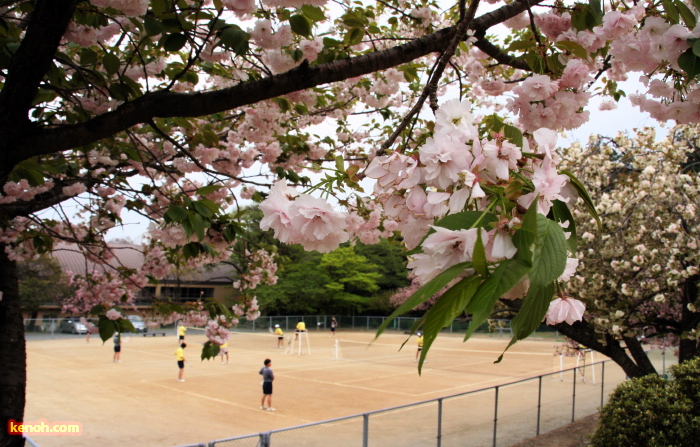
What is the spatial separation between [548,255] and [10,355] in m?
4.05

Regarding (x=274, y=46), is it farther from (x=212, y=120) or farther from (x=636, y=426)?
(x=636, y=426)

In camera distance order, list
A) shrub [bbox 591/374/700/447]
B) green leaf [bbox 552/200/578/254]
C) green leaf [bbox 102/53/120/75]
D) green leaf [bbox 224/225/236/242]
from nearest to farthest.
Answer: green leaf [bbox 552/200/578/254] < green leaf [bbox 102/53/120/75] < green leaf [bbox 224/225/236/242] < shrub [bbox 591/374/700/447]

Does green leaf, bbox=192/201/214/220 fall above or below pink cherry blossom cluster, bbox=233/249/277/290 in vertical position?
above

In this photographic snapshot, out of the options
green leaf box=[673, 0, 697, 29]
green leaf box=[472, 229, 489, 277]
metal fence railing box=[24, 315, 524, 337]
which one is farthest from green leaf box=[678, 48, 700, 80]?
metal fence railing box=[24, 315, 524, 337]

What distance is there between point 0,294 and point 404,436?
183 inches

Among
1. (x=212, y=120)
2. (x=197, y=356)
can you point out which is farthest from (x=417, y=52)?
(x=197, y=356)

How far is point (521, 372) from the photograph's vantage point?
15.3 m

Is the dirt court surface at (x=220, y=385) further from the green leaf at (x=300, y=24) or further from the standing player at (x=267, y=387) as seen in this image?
the green leaf at (x=300, y=24)

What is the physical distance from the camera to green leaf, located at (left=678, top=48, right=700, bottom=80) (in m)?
1.05

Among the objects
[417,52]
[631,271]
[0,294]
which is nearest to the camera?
[417,52]

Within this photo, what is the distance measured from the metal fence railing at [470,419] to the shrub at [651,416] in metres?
1.75

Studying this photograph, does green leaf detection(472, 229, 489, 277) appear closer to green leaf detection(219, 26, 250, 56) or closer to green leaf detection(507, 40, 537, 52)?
green leaf detection(507, 40, 537, 52)

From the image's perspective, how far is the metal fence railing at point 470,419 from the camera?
5.48 meters

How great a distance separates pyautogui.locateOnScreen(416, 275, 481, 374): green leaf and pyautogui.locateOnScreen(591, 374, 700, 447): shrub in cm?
584
